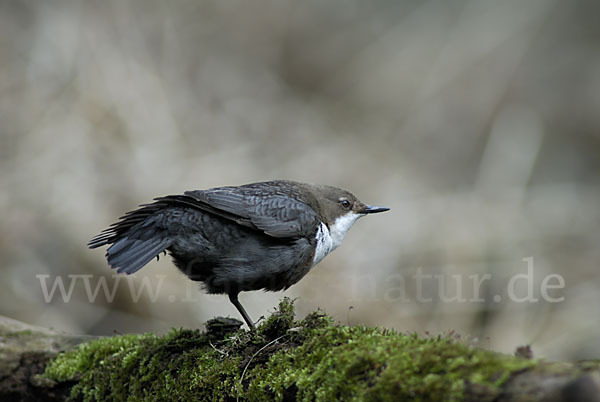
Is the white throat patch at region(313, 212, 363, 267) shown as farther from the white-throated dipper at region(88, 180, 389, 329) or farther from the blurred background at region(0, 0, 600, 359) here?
the blurred background at region(0, 0, 600, 359)

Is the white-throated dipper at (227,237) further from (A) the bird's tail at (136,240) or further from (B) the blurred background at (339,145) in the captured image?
(B) the blurred background at (339,145)

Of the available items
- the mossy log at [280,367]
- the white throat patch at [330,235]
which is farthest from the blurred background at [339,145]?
the mossy log at [280,367]

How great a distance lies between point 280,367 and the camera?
2404mm

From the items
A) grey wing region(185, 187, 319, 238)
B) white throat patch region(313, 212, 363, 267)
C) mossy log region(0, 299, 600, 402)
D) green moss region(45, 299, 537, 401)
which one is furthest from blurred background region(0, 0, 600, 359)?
green moss region(45, 299, 537, 401)

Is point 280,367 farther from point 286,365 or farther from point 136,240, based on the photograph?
point 136,240

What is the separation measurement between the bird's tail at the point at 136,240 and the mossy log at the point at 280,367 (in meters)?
0.48

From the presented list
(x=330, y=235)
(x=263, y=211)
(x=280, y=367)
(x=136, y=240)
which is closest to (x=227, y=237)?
(x=263, y=211)

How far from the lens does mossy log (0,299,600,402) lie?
5.49ft

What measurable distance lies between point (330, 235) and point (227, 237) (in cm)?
88

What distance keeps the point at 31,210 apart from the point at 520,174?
5479mm

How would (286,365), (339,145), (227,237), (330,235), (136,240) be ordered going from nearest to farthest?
(286,365) → (136,240) → (227,237) → (330,235) → (339,145)

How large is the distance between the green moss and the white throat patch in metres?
1.02

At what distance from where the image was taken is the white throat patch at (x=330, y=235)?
387 cm

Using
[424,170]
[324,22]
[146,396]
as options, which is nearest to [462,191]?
[424,170]
